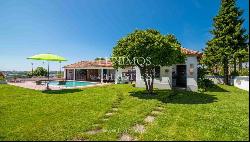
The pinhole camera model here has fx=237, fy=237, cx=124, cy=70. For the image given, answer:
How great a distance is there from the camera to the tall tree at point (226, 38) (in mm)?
30966

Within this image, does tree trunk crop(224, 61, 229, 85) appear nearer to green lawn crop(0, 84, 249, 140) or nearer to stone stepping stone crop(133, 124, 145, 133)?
green lawn crop(0, 84, 249, 140)

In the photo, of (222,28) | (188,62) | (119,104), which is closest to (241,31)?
(222,28)

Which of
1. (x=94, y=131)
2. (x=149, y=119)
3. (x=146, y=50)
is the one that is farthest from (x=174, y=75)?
(x=94, y=131)

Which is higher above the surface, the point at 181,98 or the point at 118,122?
the point at 181,98

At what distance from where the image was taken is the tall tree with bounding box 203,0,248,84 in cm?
3097

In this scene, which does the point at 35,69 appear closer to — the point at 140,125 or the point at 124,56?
the point at 124,56

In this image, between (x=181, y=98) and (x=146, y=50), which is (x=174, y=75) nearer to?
(x=181, y=98)

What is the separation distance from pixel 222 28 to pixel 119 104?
23941 millimetres

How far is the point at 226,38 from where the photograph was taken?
31.2m

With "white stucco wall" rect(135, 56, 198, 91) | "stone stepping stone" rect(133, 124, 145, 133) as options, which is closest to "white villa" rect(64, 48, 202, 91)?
"white stucco wall" rect(135, 56, 198, 91)

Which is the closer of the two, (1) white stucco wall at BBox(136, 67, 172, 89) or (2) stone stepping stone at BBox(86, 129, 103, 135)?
(2) stone stepping stone at BBox(86, 129, 103, 135)

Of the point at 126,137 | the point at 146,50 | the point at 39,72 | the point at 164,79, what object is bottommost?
the point at 126,137

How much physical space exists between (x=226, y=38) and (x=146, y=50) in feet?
59.7

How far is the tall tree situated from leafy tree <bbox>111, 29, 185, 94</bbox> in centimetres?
1482
